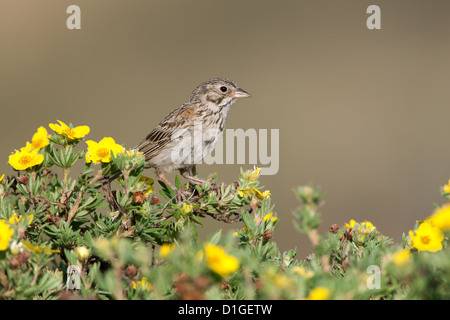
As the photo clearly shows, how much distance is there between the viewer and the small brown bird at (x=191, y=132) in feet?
17.5

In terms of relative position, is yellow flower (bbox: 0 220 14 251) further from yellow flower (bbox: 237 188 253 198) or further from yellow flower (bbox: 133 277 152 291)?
yellow flower (bbox: 237 188 253 198)

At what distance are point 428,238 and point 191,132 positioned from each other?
379 centimetres

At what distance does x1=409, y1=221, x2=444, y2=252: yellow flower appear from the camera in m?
1.94

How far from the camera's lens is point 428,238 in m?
2.00

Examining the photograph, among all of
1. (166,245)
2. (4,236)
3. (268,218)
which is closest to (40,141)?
(166,245)

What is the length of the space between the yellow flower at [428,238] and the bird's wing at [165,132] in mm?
3762

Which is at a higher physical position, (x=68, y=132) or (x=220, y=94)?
(x=220, y=94)

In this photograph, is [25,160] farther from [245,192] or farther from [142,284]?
[245,192]

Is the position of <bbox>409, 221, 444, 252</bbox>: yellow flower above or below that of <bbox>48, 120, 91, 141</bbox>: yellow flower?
below

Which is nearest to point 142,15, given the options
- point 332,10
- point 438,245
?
point 332,10

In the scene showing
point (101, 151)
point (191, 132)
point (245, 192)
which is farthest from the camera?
point (191, 132)

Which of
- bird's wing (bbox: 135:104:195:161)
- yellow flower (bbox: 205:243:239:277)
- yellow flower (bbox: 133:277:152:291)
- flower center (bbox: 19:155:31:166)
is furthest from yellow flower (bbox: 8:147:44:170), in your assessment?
bird's wing (bbox: 135:104:195:161)

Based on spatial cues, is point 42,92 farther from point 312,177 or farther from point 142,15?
point 312,177

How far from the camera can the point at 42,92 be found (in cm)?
1279
